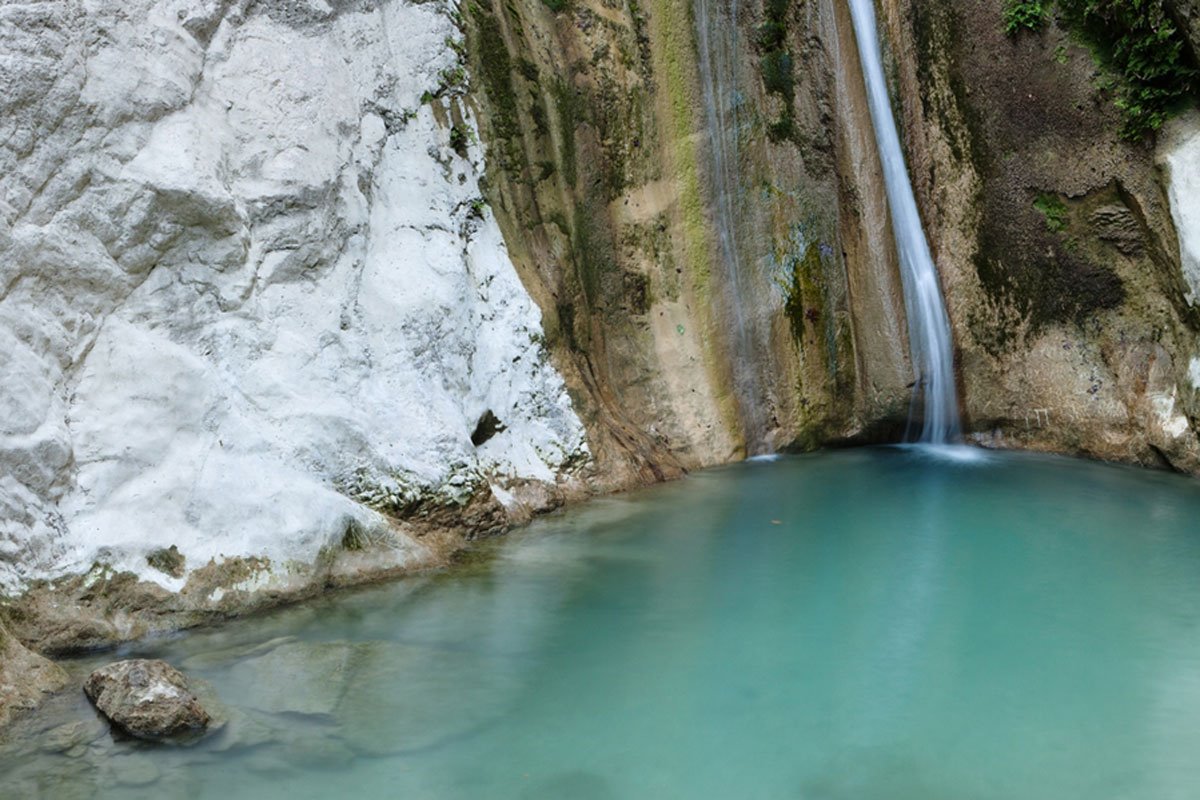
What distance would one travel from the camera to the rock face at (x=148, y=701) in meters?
4.69

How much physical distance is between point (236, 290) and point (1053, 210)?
7.96 meters

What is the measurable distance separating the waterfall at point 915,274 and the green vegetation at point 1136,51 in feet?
5.27

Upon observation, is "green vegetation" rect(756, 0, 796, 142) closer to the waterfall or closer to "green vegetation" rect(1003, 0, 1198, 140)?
the waterfall

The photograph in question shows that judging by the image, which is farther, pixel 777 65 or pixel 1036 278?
pixel 777 65

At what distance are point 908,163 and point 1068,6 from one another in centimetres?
208

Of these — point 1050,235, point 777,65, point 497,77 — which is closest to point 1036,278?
point 1050,235

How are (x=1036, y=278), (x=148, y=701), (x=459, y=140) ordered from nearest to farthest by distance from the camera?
(x=148, y=701) < (x=459, y=140) < (x=1036, y=278)

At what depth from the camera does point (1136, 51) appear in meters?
10.0

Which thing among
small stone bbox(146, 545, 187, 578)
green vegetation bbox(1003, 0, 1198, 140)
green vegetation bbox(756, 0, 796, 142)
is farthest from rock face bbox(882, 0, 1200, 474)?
small stone bbox(146, 545, 187, 578)

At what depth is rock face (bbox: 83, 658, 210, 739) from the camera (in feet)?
15.4

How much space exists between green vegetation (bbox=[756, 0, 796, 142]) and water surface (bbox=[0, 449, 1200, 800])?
4650mm

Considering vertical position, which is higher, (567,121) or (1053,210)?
(567,121)

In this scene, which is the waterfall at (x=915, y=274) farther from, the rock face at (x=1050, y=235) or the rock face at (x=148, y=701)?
the rock face at (x=148, y=701)

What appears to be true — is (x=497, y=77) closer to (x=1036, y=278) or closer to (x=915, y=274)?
(x=915, y=274)
